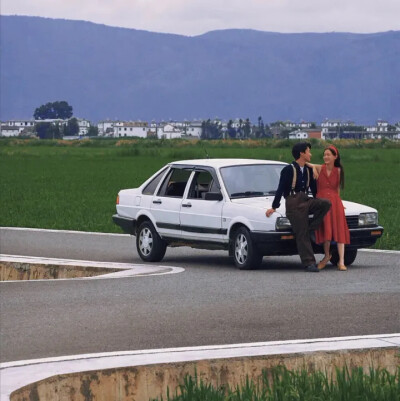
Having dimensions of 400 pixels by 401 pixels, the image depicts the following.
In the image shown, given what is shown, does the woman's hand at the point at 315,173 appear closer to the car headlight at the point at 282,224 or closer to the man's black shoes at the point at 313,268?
the car headlight at the point at 282,224

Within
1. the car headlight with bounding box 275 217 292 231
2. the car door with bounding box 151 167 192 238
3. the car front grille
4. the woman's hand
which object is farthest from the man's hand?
the car door with bounding box 151 167 192 238

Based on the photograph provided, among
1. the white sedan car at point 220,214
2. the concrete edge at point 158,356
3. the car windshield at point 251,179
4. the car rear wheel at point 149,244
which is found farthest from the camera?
the car rear wheel at point 149,244

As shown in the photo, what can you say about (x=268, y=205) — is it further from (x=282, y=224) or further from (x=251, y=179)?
(x=251, y=179)

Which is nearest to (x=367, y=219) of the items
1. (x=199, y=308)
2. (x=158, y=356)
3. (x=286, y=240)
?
(x=286, y=240)

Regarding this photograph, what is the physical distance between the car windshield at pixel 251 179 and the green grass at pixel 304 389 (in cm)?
942

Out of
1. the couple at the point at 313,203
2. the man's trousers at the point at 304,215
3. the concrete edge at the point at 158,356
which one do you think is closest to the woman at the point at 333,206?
the couple at the point at 313,203

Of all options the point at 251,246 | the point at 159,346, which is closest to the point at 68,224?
the point at 251,246

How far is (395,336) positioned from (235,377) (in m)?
1.77

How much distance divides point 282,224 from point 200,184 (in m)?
2.09

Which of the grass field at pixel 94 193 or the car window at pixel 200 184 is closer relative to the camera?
the car window at pixel 200 184

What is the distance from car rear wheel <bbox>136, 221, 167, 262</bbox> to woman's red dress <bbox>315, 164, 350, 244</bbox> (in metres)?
2.93

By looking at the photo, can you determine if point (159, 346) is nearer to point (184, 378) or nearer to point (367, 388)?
point (184, 378)

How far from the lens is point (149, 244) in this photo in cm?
1861

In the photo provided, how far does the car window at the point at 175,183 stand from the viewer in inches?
723
